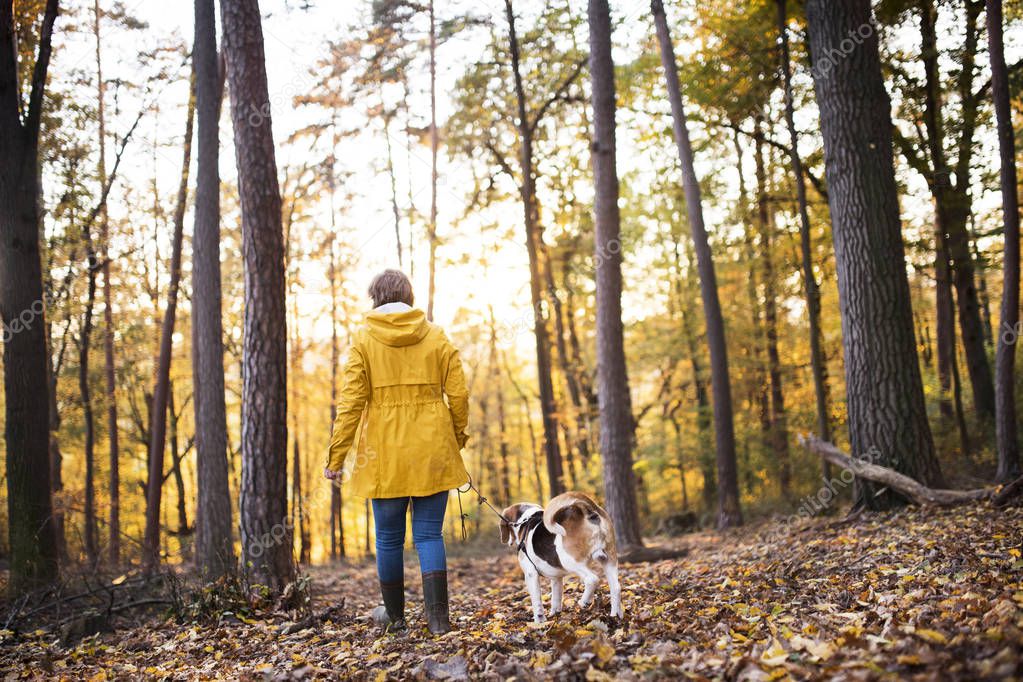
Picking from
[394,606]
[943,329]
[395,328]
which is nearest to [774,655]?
[394,606]

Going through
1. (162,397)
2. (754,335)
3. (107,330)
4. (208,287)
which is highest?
(107,330)

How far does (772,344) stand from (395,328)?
15.7 meters

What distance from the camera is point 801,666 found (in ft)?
10.3

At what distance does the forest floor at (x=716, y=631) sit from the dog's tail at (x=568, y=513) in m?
0.59

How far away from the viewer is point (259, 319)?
22.4 feet

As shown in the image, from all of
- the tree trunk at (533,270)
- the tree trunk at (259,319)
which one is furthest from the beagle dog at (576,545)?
the tree trunk at (533,270)

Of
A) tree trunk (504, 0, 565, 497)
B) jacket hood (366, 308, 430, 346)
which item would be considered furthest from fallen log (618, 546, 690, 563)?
jacket hood (366, 308, 430, 346)

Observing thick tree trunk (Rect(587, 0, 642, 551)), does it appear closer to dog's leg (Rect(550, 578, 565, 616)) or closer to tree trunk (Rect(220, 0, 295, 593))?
tree trunk (Rect(220, 0, 295, 593))

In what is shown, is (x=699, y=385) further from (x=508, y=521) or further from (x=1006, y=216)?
(x=508, y=521)

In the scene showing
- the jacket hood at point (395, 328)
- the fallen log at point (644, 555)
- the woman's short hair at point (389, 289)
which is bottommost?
the fallen log at point (644, 555)

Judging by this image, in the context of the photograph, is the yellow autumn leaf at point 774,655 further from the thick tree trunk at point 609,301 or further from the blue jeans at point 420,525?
the thick tree trunk at point 609,301

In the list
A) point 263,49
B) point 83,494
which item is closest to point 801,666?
point 263,49

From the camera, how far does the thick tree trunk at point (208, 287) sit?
34.3 ft

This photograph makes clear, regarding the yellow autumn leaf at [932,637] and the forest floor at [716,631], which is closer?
the yellow autumn leaf at [932,637]
